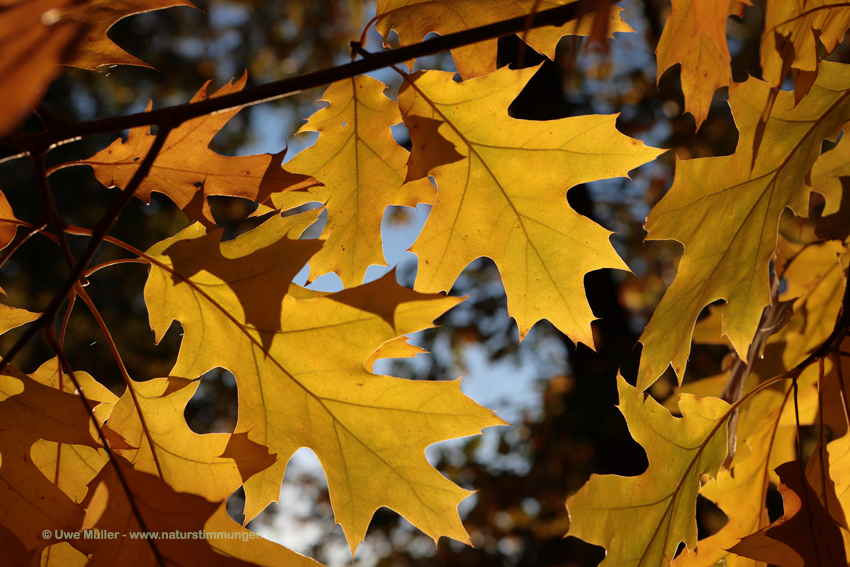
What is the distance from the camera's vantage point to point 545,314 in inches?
44.6

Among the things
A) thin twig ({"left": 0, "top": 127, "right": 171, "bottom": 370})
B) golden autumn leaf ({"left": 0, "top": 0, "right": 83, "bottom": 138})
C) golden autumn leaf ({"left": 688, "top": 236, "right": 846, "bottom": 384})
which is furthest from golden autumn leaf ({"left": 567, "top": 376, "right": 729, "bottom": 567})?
golden autumn leaf ({"left": 0, "top": 0, "right": 83, "bottom": 138})

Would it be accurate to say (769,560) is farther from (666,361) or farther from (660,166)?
(660,166)

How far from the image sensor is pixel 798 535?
3.05 feet

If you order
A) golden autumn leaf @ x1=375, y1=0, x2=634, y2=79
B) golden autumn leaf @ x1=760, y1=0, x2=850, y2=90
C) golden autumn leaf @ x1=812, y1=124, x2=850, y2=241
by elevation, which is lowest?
golden autumn leaf @ x1=812, y1=124, x2=850, y2=241

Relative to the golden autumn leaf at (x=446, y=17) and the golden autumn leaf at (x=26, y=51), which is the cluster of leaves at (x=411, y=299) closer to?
the golden autumn leaf at (x=446, y=17)

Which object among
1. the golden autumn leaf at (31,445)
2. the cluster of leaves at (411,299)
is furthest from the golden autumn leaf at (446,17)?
the golden autumn leaf at (31,445)

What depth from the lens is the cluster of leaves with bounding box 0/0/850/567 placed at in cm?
92

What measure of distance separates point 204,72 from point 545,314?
8.19 metres

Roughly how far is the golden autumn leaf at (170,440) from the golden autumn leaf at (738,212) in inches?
29.4

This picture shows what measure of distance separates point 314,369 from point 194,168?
40 cm

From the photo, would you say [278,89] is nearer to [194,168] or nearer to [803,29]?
[194,168]

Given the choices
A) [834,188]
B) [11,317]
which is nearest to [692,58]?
[834,188]

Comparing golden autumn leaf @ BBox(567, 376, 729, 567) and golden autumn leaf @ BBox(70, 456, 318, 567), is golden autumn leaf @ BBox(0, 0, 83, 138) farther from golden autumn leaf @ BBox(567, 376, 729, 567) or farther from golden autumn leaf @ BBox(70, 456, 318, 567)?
golden autumn leaf @ BBox(567, 376, 729, 567)

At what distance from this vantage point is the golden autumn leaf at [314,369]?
93cm
